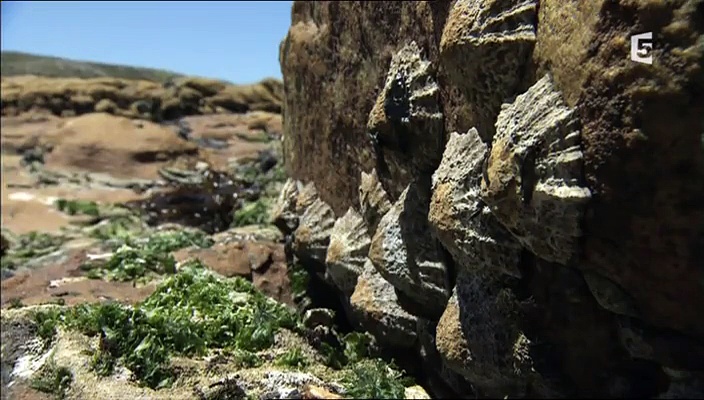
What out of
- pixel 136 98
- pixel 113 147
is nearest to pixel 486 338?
pixel 113 147

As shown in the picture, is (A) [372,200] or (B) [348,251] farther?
(B) [348,251]

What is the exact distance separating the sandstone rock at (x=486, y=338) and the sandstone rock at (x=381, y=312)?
1.06 meters

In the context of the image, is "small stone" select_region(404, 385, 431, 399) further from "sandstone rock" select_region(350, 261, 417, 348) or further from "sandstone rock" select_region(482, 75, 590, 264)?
"sandstone rock" select_region(482, 75, 590, 264)

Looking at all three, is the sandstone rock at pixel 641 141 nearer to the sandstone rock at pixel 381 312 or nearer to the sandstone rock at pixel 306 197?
the sandstone rock at pixel 381 312

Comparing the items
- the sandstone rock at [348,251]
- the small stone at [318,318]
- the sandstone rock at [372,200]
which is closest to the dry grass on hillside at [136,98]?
the sandstone rock at [348,251]

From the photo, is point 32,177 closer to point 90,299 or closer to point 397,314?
point 90,299

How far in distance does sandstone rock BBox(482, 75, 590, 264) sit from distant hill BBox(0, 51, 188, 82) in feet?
190

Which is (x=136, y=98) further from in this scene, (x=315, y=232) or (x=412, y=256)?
(x=412, y=256)

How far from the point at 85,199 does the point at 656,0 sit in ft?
48.3

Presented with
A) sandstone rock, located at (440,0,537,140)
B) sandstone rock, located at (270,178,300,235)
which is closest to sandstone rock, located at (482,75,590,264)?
sandstone rock, located at (440,0,537,140)

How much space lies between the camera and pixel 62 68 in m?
63.6

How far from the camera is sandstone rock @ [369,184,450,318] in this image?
584 centimetres

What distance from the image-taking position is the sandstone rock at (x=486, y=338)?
4.91 m

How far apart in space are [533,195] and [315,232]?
15.9ft
